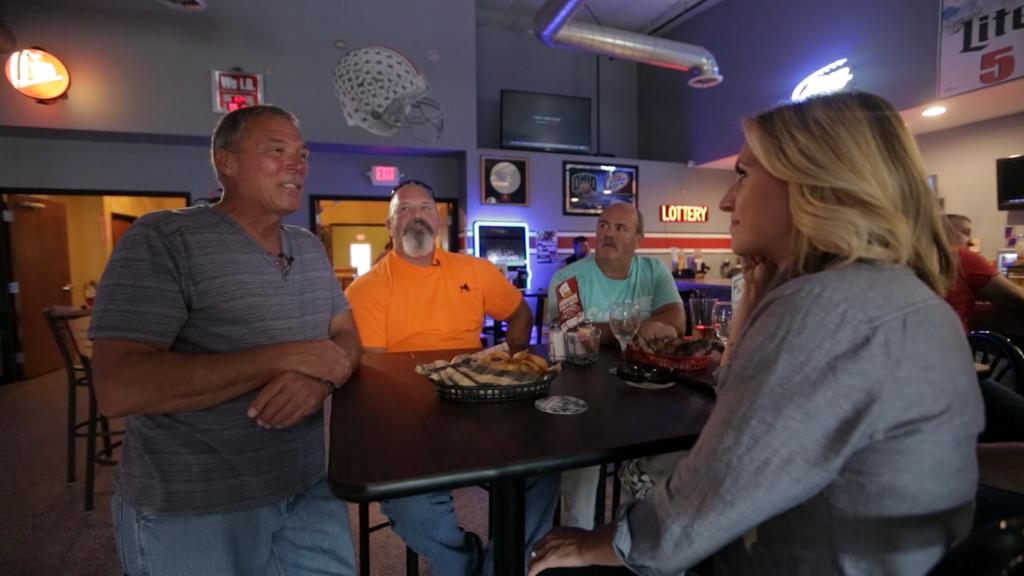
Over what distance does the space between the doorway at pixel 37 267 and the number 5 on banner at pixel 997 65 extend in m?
8.28

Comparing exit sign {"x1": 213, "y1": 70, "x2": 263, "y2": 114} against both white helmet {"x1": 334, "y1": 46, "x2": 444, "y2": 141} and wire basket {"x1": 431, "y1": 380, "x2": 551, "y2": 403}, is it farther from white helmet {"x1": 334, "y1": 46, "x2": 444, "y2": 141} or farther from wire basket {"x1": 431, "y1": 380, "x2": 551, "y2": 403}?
wire basket {"x1": 431, "y1": 380, "x2": 551, "y2": 403}

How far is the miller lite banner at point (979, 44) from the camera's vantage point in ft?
14.1

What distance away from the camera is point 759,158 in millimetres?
862

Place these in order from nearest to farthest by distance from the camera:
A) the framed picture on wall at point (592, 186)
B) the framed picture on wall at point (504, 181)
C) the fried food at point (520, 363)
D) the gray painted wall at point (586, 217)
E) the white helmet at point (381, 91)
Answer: the fried food at point (520, 363)
the white helmet at point (381, 91)
the framed picture on wall at point (504, 181)
the gray painted wall at point (586, 217)
the framed picture on wall at point (592, 186)

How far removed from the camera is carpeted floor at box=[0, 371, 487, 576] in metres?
2.22

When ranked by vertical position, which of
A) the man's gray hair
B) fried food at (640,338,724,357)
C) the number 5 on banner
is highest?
the number 5 on banner

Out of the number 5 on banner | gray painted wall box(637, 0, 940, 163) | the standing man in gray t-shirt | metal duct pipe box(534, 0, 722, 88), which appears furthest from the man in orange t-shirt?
the number 5 on banner

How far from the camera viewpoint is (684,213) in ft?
26.6

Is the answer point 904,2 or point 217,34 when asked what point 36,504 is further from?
point 904,2

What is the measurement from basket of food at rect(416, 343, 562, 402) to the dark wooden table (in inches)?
0.9

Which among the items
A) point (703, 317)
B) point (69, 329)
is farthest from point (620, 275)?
point (69, 329)

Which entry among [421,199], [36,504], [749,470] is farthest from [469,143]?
[749,470]

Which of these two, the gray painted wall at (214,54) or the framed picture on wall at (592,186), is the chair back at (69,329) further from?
the framed picture on wall at (592,186)

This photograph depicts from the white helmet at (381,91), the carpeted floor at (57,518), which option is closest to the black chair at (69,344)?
the carpeted floor at (57,518)
